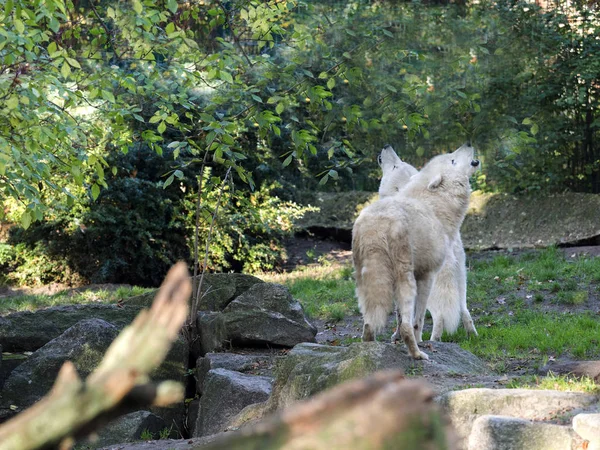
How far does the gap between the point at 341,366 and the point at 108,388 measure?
4.08 meters

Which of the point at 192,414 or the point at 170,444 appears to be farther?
the point at 192,414

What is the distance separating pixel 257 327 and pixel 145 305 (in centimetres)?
205

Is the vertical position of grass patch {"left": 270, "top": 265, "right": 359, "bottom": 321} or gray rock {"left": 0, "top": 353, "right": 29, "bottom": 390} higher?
gray rock {"left": 0, "top": 353, "right": 29, "bottom": 390}

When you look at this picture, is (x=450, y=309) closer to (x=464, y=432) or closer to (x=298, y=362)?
(x=298, y=362)

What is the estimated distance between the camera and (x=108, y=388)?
1355 millimetres

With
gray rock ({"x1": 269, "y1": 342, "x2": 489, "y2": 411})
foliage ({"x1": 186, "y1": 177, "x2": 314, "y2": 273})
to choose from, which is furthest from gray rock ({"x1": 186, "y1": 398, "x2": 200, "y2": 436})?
foliage ({"x1": 186, "y1": 177, "x2": 314, "y2": 273})

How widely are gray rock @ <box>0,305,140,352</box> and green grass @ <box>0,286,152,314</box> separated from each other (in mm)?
2901

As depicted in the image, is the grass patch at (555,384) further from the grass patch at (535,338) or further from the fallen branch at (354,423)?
the fallen branch at (354,423)

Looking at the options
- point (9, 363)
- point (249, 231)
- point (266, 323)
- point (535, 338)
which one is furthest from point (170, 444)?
point (249, 231)

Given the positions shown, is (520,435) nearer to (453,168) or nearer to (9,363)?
(453,168)

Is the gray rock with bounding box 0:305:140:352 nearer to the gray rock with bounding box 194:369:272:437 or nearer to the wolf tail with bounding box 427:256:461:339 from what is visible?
the gray rock with bounding box 194:369:272:437

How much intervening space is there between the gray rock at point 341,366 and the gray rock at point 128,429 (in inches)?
63.9

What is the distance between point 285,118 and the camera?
1717cm

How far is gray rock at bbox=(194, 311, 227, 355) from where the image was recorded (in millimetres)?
8312
